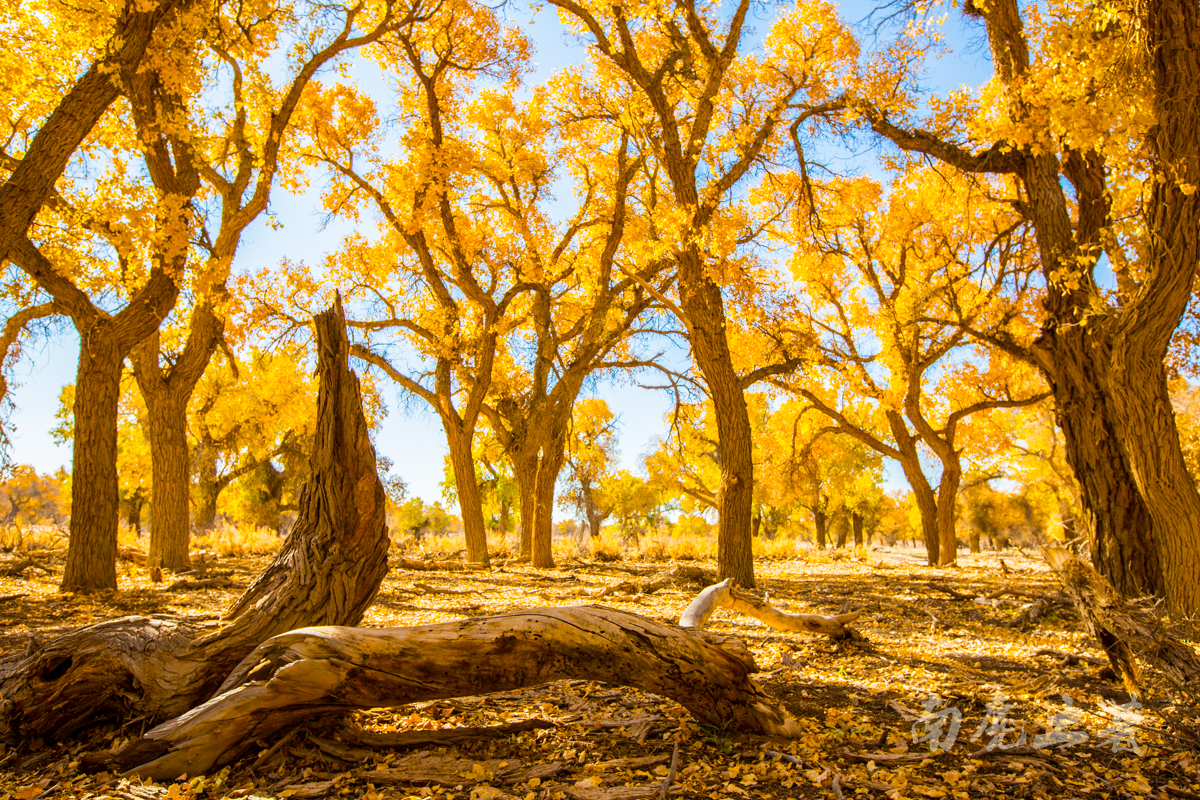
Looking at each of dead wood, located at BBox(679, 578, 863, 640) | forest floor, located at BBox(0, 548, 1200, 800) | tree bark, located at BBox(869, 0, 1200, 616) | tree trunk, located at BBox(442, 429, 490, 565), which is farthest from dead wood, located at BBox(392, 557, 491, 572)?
tree bark, located at BBox(869, 0, 1200, 616)

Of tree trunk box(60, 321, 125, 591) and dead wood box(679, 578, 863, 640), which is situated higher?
tree trunk box(60, 321, 125, 591)

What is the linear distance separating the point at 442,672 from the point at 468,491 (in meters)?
9.56

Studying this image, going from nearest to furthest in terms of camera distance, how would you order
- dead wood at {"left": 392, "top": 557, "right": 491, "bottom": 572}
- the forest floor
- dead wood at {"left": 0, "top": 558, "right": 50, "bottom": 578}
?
the forest floor, dead wood at {"left": 0, "top": 558, "right": 50, "bottom": 578}, dead wood at {"left": 392, "top": 557, "right": 491, "bottom": 572}

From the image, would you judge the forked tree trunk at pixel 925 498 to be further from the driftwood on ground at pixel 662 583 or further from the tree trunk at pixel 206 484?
the tree trunk at pixel 206 484

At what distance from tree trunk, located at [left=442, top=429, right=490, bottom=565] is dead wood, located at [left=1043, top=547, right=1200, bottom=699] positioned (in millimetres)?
9710

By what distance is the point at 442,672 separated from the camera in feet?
9.57

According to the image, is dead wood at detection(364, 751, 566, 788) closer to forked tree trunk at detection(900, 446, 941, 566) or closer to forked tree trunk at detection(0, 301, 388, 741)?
forked tree trunk at detection(0, 301, 388, 741)

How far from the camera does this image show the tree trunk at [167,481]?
9.18 meters

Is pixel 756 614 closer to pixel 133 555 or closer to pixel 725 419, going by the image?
pixel 725 419

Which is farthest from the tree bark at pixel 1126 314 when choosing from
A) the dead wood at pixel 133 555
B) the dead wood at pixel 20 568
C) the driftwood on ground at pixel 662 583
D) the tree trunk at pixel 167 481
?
the dead wood at pixel 133 555

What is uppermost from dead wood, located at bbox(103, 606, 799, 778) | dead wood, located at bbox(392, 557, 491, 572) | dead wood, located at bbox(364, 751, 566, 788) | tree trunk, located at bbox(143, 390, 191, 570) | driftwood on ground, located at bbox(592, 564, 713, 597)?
tree trunk, located at bbox(143, 390, 191, 570)

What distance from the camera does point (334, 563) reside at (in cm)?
351

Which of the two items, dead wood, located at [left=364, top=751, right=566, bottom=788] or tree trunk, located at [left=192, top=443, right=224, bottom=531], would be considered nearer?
dead wood, located at [left=364, top=751, right=566, bottom=788]

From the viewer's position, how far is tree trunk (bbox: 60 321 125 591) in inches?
281
